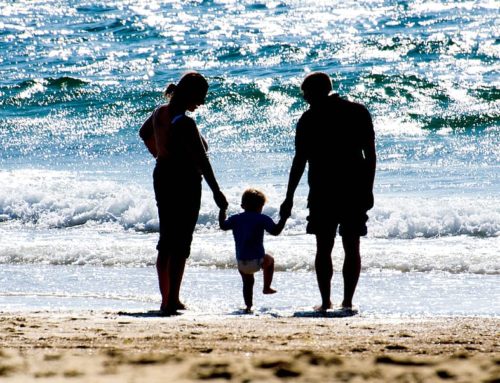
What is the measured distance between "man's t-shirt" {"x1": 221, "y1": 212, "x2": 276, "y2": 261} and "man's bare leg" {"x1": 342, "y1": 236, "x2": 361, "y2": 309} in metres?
0.50

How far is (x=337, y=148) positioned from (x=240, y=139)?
11.1m

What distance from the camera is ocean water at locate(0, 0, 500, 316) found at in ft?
28.7

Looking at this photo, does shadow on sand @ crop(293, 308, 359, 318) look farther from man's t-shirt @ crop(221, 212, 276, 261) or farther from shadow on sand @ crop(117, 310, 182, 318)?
shadow on sand @ crop(117, 310, 182, 318)

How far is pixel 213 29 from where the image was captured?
2688 centimetres

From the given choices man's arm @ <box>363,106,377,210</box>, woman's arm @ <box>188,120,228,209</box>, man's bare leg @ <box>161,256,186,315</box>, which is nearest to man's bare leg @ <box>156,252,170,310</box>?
man's bare leg @ <box>161,256,186,315</box>

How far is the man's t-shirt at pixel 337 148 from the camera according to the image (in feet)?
21.7

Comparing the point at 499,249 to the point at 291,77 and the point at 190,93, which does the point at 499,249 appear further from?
the point at 291,77

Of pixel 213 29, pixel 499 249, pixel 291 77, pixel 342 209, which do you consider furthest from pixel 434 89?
pixel 342 209

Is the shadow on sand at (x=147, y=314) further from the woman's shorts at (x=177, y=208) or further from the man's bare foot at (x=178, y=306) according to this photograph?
the woman's shorts at (x=177, y=208)

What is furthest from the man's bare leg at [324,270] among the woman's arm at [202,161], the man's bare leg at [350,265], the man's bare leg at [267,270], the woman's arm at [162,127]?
the woman's arm at [162,127]

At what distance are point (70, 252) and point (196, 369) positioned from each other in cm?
606

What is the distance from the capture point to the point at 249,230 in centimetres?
681

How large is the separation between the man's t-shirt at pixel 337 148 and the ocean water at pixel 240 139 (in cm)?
98

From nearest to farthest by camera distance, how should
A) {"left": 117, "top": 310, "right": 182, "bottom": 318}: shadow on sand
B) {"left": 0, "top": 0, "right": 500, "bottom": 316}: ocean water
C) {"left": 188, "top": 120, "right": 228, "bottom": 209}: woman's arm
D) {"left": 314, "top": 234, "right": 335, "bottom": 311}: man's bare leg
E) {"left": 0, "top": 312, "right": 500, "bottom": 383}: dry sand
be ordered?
{"left": 0, "top": 312, "right": 500, "bottom": 383}: dry sand
{"left": 188, "top": 120, "right": 228, "bottom": 209}: woman's arm
{"left": 117, "top": 310, "right": 182, "bottom": 318}: shadow on sand
{"left": 314, "top": 234, "right": 335, "bottom": 311}: man's bare leg
{"left": 0, "top": 0, "right": 500, "bottom": 316}: ocean water
